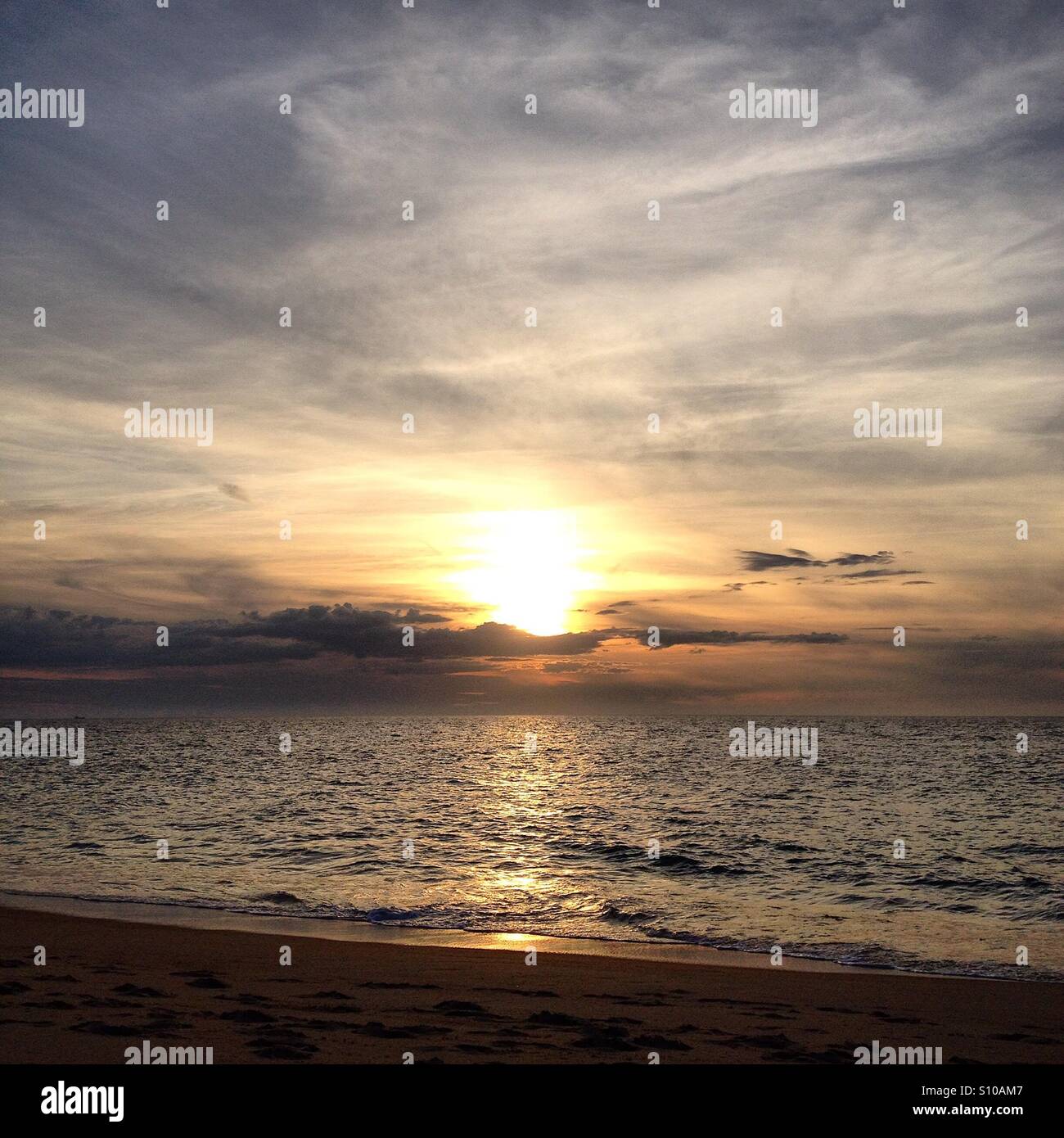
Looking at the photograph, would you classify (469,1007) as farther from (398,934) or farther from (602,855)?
(602,855)

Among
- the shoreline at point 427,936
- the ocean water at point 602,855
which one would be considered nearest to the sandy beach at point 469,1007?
the shoreline at point 427,936

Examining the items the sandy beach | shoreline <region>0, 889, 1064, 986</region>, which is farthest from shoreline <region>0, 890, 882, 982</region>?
the sandy beach

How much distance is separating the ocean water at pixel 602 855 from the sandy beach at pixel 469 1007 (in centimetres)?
354

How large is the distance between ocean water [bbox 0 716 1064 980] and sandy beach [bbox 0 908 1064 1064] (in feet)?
11.6

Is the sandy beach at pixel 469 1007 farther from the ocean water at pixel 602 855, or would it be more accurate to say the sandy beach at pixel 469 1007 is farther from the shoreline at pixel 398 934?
the ocean water at pixel 602 855

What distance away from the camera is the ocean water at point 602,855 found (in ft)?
71.0

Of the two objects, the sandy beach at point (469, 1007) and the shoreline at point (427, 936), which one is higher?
the sandy beach at point (469, 1007)

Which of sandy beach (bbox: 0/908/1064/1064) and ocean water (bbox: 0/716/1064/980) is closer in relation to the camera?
sandy beach (bbox: 0/908/1064/1064)

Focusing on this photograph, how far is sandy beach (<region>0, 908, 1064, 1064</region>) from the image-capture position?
10758 millimetres

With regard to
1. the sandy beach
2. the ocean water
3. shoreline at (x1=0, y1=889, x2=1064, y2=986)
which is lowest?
the ocean water

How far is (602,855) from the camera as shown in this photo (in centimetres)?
3331

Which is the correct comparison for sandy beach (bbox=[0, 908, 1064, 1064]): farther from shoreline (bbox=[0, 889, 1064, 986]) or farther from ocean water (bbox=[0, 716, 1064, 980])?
ocean water (bbox=[0, 716, 1064, 980])

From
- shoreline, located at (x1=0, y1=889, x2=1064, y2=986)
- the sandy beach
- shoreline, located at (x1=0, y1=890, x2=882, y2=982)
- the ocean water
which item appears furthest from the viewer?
the ocean water
